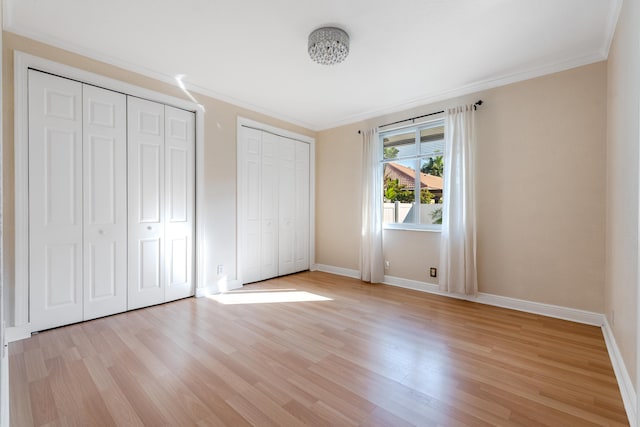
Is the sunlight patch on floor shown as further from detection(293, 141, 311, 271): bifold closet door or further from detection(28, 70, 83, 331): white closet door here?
detection(28, 70, 83, 331): white closet door

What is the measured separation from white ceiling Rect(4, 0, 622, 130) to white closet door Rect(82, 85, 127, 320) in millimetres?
549

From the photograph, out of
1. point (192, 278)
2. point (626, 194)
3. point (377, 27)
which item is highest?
point (377, 27)

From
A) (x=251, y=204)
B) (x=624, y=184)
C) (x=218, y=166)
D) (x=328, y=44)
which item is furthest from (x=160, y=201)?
(x=624, y=184)

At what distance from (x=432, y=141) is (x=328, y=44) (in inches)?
86.8

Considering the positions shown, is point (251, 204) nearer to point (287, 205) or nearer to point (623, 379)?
point (287, 205)

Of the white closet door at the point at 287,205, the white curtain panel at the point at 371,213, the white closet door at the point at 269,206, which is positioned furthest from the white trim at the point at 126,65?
the white curtain panel at the point at 371,213

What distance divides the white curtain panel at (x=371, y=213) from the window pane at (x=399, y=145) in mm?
132

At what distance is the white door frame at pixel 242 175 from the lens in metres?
4.20

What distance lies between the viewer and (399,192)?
4414mm

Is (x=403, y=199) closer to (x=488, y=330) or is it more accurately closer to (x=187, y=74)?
(x=488, y=330)

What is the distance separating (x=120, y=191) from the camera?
122 inches

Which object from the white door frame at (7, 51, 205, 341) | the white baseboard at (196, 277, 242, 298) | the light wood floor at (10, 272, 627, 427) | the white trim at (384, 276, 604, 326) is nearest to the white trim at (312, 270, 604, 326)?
the white trim at (384, 276, 604, 326)

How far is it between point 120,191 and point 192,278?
53.4 inches

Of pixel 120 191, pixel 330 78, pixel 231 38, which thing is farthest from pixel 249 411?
pixel 330 78
